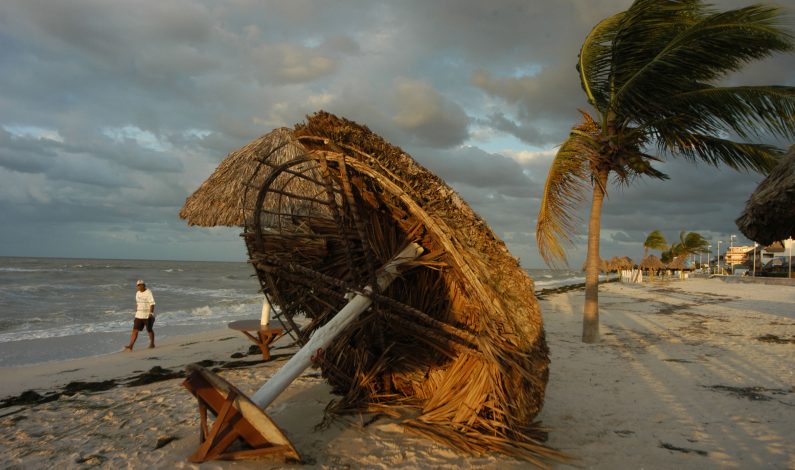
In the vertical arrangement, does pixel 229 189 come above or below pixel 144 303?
above

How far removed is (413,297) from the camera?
4.11m

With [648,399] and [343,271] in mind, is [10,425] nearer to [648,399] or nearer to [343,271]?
[343,271]

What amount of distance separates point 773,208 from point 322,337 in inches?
195

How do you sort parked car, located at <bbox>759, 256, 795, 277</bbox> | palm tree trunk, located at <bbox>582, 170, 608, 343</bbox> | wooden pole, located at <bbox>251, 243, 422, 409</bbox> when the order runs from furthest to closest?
parked car, located at <bbox>759, 256, 795, 277</bbox>, palm tree trunk, located at <bbox>582, 170, 608, 343</bbox>, wooden pole, located at <bbox>251, 243, 422, 409</bbox>

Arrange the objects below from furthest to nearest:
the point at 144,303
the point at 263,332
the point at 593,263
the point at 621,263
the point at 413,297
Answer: the point at 621,263, the point at 144,303, the point at 593,263, the point at 263,332, the point at 413,297

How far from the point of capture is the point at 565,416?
436 centimetres

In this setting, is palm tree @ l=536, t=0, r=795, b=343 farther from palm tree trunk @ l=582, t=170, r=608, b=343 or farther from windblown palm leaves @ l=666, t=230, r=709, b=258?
windblown palm leaves @ l=666, t=230, r=709, b=258

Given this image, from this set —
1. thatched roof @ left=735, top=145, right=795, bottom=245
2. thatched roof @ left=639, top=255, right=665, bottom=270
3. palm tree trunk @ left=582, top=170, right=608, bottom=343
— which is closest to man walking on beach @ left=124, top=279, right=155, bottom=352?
palm tree trunk @ left=582, top=170, right=608, bottom=343

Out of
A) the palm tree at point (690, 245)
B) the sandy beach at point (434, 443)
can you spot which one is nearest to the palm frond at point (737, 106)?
the sandy beach at point (434, 443)

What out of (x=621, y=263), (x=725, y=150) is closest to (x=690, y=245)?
(x=621, y=263)

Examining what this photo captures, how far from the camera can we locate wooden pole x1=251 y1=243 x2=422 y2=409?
2904 millimetres

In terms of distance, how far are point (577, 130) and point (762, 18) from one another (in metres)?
2.78

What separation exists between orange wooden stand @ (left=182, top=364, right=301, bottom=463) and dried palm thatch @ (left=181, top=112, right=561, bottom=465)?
1064mm

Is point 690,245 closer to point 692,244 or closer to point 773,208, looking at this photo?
point 692,244
